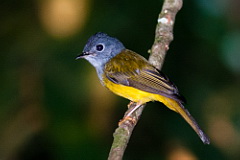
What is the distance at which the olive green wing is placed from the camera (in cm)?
423

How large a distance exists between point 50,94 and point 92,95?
0.50m

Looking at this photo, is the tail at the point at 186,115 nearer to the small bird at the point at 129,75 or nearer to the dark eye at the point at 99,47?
the small bird at the point at 129,75

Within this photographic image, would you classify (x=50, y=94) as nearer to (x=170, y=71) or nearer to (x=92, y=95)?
(x=92, y=95)

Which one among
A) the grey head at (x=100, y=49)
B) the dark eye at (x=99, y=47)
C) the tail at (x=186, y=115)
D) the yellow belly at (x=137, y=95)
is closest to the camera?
the tail at (x=186, y=115)

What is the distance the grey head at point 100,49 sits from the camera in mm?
4598

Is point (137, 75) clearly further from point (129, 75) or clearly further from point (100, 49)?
point (100, 49)

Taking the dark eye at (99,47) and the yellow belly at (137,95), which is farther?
the dark eye at (99,47)

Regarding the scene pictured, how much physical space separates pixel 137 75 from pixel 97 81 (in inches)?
18.7

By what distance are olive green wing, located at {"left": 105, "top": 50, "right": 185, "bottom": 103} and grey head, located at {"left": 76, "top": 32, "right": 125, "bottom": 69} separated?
0.25 feet

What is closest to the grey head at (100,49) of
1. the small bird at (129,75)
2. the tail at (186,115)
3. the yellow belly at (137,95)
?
the small bird at (129,75)

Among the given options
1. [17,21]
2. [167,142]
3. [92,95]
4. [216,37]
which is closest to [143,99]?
[92,95]

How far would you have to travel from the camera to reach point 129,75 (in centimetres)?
452

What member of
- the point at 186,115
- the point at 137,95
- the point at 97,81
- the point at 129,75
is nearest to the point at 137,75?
the point at 129,75

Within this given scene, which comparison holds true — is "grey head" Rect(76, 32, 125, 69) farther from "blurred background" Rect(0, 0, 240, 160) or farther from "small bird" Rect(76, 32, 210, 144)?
"blurred background" Rect(0, 0, 240, 160)
